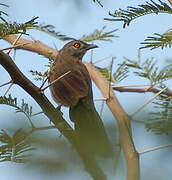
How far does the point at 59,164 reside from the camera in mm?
643

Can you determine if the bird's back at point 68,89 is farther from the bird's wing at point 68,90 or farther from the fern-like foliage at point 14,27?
the fern-like foliage at point 14,27

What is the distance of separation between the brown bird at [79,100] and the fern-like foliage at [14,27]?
384 millimetres

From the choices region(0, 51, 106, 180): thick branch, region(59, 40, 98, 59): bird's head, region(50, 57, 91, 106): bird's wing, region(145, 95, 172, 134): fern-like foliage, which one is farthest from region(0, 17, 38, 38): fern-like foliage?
region(59, 40, 98, 59): bird's head

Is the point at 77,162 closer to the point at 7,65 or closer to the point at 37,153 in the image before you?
the point at 37,153

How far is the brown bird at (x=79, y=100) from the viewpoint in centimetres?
74

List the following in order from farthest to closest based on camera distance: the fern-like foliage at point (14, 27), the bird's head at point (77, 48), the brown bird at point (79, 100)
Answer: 1. the bird's head at point (77, 48)
2. the fern-like foliage at point (14, 27)
3. the brown bird at point (79, 100)

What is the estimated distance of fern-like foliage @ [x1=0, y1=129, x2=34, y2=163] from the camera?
81 cm

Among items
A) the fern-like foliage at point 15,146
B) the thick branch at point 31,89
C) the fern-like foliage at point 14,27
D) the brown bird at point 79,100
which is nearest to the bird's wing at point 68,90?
the brown bird at point 79,100

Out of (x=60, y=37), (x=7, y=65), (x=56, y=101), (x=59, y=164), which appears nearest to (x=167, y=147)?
(x=59, y=164)

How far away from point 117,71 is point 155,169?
8.19 ft

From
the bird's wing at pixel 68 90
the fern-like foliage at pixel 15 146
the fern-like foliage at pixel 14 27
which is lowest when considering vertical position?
the bird's wing at pixel 68 90

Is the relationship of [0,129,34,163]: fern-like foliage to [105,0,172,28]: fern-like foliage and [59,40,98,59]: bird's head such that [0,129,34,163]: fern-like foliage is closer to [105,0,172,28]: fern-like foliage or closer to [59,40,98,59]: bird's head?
[105,0,172,28]: fern-like foliage

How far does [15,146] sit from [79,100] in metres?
2.89

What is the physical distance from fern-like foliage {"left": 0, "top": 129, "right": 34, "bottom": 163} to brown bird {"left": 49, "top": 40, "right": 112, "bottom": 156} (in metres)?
0.13
